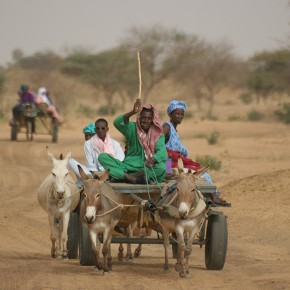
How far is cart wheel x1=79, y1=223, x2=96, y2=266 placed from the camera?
10383 mm

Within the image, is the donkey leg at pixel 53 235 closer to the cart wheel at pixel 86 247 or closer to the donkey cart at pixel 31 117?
the cart wheel at pixel 86 247

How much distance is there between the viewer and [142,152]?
418 inches

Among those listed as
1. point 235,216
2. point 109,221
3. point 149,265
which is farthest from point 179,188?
point 235,216

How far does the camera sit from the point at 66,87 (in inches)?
2938

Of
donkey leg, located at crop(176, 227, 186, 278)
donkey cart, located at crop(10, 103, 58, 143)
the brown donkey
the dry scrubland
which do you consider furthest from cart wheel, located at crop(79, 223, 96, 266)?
donkey cart, located at crop(10, 103, 58, 143)

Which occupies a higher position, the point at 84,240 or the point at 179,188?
the point at 179,188

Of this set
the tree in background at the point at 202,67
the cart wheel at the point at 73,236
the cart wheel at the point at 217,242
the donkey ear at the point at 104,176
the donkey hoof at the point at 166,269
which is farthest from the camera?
the tree in background at the point at 202,67

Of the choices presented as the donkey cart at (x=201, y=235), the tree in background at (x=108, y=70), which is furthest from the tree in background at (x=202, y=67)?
the donkey cart at (x=201, y=235)

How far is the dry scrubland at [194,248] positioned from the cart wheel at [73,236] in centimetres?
30

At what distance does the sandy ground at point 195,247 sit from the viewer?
31.7 feet

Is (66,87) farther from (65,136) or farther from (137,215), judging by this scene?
(137,215)

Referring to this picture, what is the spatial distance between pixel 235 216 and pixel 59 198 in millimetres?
6020

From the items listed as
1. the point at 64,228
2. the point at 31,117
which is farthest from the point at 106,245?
the point at 31,117

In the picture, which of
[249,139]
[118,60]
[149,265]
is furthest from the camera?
[118,60]
